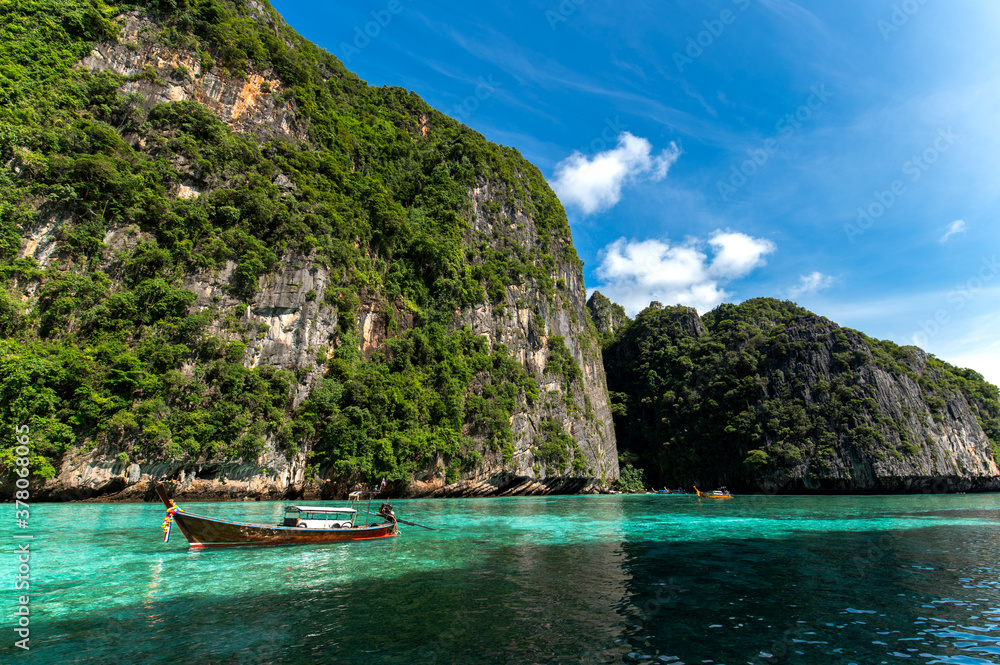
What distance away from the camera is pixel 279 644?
6.55 metres

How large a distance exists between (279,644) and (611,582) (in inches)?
279

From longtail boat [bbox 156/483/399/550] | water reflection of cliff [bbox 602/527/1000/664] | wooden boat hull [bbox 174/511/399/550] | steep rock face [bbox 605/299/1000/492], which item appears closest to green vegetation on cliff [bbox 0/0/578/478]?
longtail boat [bbox 156/483/399/550]

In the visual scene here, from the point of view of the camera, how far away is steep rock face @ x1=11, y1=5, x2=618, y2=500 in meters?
25.2

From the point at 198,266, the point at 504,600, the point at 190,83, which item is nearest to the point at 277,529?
the point at 504,600

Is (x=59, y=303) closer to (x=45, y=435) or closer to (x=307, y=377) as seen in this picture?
(x=45, y=435)

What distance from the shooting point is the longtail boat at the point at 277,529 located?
12844 millimetres

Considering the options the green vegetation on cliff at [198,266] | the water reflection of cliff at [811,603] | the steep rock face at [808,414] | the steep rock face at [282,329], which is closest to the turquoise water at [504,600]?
the water reflection of cliff at [811,603]

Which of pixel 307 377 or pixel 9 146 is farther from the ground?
pixel 9 146

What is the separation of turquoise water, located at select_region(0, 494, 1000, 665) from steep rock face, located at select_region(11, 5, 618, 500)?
968 centimetres

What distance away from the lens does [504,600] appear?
8.88 m

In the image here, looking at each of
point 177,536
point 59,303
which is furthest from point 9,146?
point 177,536

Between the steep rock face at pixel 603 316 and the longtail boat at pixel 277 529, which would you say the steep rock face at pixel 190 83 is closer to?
the longtail boat at pixel 277 529

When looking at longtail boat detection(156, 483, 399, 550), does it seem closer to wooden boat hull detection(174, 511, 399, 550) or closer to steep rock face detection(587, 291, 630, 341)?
wooden boat hull detection(174, 511, 399, 550)

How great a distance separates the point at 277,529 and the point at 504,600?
8865 millimetres
